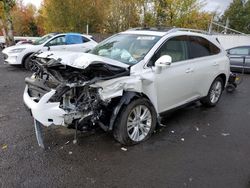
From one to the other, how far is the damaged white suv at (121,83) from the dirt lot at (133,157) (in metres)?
0.31

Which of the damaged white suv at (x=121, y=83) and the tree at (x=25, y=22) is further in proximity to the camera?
the tree at (x=25, y=22)

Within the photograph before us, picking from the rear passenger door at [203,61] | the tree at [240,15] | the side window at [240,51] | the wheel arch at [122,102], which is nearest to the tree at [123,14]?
the side window at [240,51]

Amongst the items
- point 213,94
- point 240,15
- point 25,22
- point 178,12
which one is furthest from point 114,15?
point 240,15

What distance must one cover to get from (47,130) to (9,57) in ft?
24.5

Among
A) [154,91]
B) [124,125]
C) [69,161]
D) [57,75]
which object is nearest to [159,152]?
Result: [124,125]

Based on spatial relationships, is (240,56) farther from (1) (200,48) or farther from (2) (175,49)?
(2) (175,49)

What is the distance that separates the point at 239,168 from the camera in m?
3.71

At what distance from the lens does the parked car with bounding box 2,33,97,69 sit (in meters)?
11.0

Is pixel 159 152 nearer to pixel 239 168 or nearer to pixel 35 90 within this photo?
pixel 239 168

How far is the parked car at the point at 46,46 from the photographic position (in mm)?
10977

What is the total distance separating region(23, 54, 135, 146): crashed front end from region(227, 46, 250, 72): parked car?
32.1 feet

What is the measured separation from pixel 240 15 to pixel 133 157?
50972 millimetres

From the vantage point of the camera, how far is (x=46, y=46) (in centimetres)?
1141

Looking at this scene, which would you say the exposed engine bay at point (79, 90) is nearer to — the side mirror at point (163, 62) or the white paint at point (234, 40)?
the side mirror at point (163, 62)
